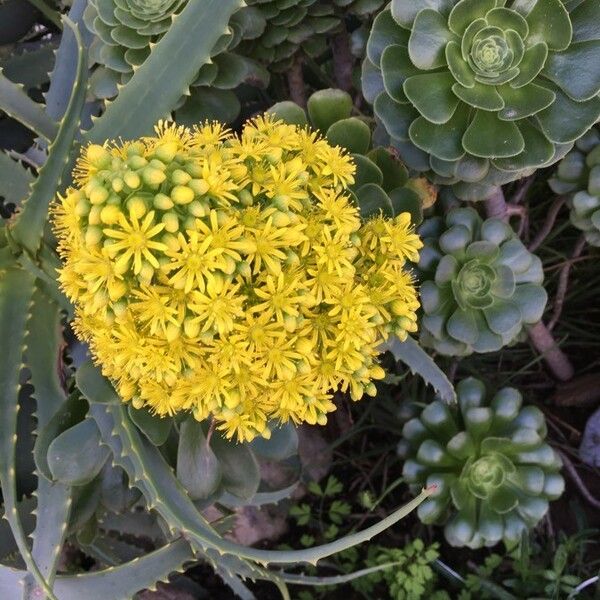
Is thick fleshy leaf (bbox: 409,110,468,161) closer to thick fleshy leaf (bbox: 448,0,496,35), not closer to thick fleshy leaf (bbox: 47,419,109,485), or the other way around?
thick fleshy leaf (bbox: 448,0,496,35)

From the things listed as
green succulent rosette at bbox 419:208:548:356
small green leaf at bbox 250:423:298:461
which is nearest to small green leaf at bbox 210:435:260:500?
small green leaf at bbox 250:423:298:461

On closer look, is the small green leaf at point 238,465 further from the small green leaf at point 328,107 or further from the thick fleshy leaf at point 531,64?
the thick fleshy leaf at point 531,64

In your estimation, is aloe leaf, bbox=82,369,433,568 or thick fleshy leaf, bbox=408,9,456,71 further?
thick fleshy leaf, bbox=408,9,456,71

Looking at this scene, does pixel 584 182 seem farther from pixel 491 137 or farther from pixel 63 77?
pixel 63 77

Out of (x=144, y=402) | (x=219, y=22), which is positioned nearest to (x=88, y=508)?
(x=144, y=402)

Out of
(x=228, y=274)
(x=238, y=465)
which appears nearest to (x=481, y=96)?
(x=228, y=274)

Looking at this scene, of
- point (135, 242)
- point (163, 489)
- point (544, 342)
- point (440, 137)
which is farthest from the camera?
point (544, 342)

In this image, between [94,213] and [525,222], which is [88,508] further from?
[525,222]
